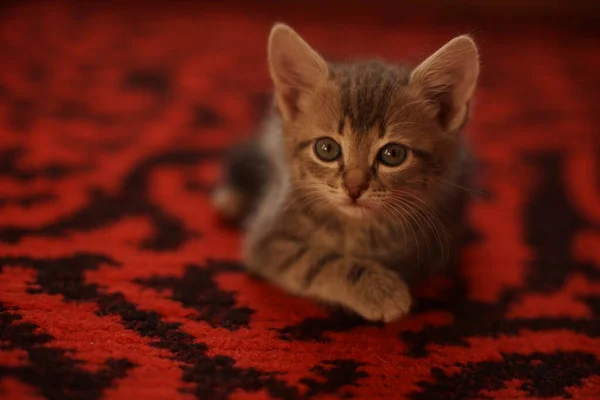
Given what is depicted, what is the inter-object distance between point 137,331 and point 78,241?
1.27 ft

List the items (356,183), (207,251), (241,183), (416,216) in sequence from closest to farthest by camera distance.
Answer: (356,183)
(416,216)
(207,251)
(241,183)

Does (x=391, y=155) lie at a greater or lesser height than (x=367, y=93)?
lesser

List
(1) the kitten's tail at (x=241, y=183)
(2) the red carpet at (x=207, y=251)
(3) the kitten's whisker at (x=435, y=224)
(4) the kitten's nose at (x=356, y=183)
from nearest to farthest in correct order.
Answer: (2) the red carpet at (x=207, y=251), (4) the kitten's nose at (x=356, y=183), (3) the kitten's whisker at (x=435, y=224), (1) the kitten's tail at (x=241, y=183)

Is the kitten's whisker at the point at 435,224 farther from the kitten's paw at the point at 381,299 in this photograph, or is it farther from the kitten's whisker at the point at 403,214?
the kitten's paw at the point at 381,299

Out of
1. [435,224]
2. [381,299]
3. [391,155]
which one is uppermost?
[391,155]

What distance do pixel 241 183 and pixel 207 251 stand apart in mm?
279

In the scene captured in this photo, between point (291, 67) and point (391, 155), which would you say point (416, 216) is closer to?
point (391, 155)

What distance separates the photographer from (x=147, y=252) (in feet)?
4.16

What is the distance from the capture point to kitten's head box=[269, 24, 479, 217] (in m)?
1.03

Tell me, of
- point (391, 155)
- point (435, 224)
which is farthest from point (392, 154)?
point (435, 224)

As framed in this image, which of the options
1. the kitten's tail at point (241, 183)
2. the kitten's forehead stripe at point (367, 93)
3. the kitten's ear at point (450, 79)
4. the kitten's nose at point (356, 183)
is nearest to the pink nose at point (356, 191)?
the kitten's nose at point (356, 183)

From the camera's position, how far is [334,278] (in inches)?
42.5

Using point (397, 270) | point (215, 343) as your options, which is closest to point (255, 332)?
point (215, 343)

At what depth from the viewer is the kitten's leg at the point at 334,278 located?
40.5 inches
